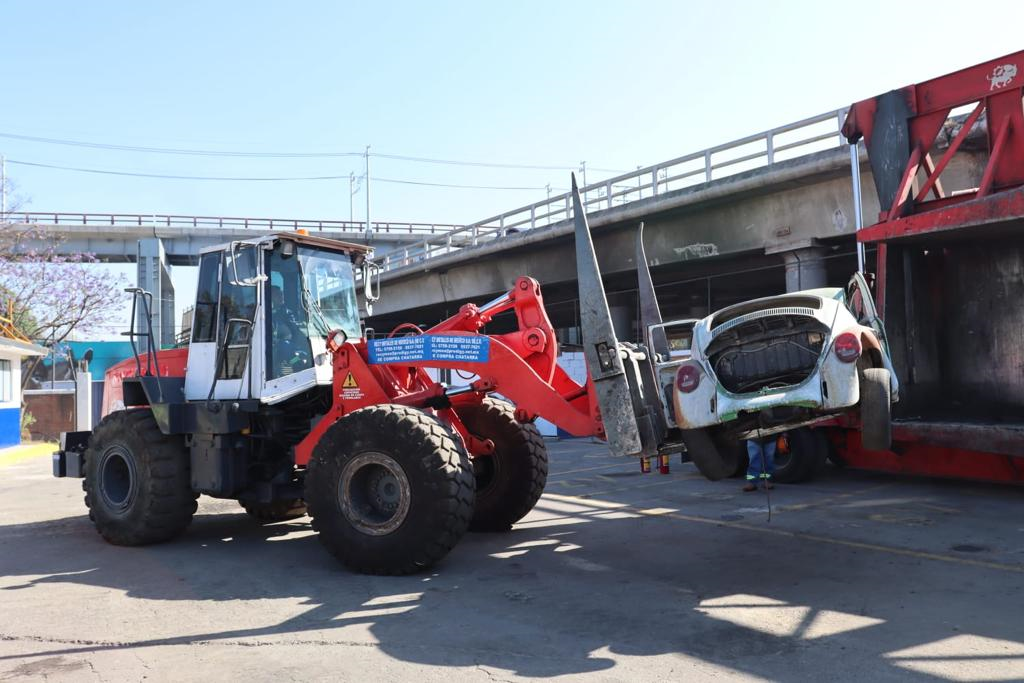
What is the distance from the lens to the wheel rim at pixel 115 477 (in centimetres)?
848

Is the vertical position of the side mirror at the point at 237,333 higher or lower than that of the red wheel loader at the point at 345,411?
higher

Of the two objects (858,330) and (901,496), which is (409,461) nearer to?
(858,330)

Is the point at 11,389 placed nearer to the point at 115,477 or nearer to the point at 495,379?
the point at 115,477

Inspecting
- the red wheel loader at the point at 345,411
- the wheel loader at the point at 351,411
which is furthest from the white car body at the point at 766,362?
the red wheel loader at the point at 345,411

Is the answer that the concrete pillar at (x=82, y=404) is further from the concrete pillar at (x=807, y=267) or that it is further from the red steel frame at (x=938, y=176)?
the concrete pillar at (x=807, y=267)

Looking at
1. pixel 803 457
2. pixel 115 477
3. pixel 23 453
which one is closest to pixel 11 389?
pixel 23 453

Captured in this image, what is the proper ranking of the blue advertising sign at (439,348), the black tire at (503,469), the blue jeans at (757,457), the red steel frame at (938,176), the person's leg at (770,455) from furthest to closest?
the person's leg at (770,455) → the blue jeans at (757,457) → the red steel frame at (938,176) → the black tire at (503,469) → the blue advertising sign at (439,348)

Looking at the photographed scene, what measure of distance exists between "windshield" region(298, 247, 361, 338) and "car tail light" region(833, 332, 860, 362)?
5048mm

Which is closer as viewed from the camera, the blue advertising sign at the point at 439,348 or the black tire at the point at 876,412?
the black tire at the point at 876,412

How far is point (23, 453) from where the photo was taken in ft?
71.7

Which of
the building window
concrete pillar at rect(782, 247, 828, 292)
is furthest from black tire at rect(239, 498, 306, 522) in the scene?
the building window

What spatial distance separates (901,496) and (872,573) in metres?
4.28

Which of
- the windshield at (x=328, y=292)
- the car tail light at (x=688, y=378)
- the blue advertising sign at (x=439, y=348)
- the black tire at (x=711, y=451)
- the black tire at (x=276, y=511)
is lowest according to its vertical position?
the black tire at (x=276, y=511)

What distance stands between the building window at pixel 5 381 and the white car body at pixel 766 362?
75.9ft
